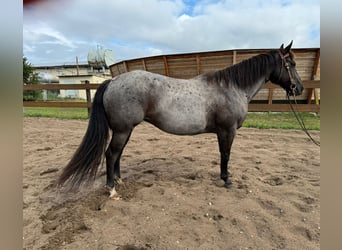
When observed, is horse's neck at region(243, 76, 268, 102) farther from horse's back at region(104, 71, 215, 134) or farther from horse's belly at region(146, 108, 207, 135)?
horse's belly at region(146, 108, 207, 135)

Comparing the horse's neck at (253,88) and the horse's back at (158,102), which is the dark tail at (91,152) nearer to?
the horse's back at (158,102)

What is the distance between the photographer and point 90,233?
6.29 feet

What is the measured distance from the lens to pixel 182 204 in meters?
2.38

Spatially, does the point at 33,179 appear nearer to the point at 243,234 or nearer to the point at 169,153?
the point at 169,153

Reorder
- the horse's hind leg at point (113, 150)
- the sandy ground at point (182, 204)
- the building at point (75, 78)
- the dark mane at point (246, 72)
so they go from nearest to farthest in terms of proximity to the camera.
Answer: the sandy ground at point (182, 204)
the horse's hind leg at point (113, 150)
the dark mane at point (246, 72)
the building at point (75, 78)

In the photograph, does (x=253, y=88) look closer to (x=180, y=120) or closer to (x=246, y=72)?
(x=246, y=72)

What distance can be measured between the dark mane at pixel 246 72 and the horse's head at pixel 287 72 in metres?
0.09

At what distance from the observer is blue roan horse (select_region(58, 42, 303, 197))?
2.54m

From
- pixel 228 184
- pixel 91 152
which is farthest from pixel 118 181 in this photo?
pixel 228 184

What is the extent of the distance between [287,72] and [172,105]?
156cm

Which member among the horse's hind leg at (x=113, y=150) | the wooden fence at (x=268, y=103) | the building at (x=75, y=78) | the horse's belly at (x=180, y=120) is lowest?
the horse's hind leg at (x=113, y=150)

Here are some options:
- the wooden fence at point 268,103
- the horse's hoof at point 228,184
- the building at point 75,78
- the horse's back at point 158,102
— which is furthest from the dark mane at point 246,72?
the building at point 75,78

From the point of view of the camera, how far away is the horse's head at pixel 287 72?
3.02 metres

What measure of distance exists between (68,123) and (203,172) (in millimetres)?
5134
